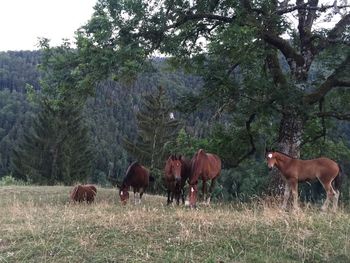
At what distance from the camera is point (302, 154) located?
20891mm

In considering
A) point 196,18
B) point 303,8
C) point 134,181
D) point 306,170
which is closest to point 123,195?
point 134,181

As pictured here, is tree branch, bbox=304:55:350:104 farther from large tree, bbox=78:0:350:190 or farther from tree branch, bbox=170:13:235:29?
tree branch, bbox=170:13:235:29

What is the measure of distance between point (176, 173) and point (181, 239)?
A: 612 cm

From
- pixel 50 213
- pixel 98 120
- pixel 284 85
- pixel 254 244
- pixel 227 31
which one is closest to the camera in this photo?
pixel 254 244

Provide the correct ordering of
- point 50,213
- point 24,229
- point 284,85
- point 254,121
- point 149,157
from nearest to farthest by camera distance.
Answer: point 24,229 < point 50,213 < point 284,85 < point 254,121 < point 149,157

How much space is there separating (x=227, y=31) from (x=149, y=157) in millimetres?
39093

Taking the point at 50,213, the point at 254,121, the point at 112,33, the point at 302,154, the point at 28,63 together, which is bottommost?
the point at 50,213

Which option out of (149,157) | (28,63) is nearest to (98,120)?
(149,157)

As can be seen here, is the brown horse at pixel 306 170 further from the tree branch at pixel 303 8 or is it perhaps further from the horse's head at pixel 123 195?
the tree branch at pixel 303 8

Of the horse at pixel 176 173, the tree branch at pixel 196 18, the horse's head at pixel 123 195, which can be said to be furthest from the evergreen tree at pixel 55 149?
the horse at pixel 176 173

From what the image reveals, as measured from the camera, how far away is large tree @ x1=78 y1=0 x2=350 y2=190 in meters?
13.2

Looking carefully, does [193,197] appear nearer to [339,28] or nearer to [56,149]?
[339,28]

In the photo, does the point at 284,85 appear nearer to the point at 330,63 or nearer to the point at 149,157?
the point at 330,63

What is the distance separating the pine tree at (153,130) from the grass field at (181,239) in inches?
1685
